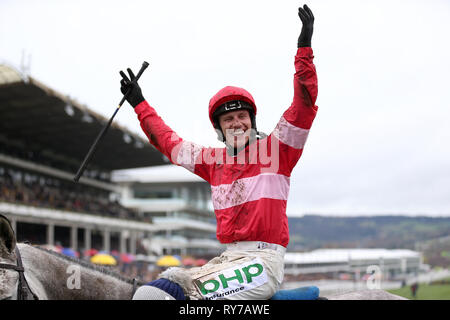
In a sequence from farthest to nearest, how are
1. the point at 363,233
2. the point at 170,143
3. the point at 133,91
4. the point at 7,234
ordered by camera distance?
the point at 363,233 < the point at 133,91 < the point at 170,143 < the point at 7,234

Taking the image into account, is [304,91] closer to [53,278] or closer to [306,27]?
[306,27]

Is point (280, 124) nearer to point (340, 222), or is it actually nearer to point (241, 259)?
point (241, 259)

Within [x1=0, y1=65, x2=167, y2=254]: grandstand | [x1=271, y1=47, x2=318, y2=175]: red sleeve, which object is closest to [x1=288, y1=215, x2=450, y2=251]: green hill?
[x1=0, y1=65, x2=167, y2=254]: grandstand

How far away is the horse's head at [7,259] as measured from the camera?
1607mm

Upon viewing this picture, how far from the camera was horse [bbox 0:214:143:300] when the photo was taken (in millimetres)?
1675

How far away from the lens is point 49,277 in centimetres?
204

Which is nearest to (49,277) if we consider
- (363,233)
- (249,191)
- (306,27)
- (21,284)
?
(21,284)

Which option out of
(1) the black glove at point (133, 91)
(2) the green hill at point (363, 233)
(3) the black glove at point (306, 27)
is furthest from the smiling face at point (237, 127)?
(2) the green hill at point (363, 233)

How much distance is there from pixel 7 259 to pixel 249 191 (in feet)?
3.36

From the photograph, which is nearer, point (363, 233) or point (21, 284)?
point (21, 284)

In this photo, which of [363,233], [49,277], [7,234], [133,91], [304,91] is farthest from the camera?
[363,233]

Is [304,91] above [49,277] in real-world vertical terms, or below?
above

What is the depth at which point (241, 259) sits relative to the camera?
1.81m
